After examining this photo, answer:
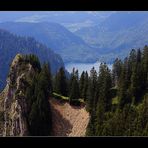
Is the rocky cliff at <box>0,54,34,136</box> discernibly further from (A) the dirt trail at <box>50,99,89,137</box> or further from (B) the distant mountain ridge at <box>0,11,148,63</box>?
(B) the distant mountain ridge at <box>0,11,148,63</box>

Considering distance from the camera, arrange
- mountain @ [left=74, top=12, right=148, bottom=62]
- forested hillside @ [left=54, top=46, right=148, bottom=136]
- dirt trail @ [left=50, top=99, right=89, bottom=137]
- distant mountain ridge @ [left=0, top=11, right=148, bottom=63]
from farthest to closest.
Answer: mountain @ [left=74, top=12, right=148, bottom=62] < distant mountain ridge @ [left=0, top=11, right=148, bottom=63] < dirt trail @ [left=50, top=99, right=89, bottom=137] < forested hillside @ [left=54, top=46, right=148, bottom=136]

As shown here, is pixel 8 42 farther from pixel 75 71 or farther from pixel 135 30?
pixel 75 71


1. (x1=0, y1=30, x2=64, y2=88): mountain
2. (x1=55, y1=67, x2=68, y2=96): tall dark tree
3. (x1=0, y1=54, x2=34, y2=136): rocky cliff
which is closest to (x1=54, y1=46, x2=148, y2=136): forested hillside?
(x1=55, y1=67, x2=68, y2=96): tall dark tree

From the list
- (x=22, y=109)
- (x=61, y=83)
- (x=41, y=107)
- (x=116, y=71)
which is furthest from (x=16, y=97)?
(x=116, y=71)

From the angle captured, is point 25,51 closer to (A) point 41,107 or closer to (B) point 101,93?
(A) point 41,107

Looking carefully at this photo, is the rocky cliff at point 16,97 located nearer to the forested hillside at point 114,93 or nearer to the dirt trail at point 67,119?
the dirt trail at point 67,119

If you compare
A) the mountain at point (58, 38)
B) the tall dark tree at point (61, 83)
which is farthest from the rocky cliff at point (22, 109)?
the mountain at point (58, 38)
